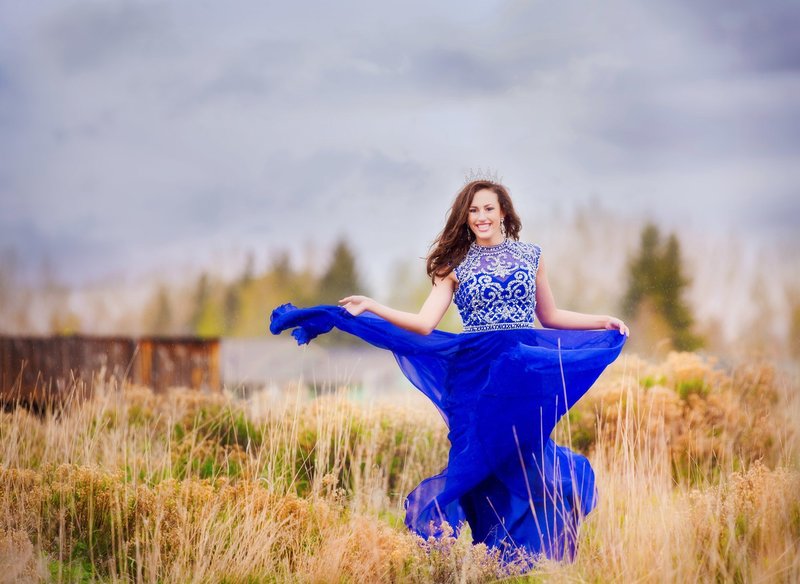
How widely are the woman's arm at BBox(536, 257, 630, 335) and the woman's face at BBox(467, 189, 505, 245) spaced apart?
288mm

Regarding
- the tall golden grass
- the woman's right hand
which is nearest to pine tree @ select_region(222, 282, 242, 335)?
the tall golden grass

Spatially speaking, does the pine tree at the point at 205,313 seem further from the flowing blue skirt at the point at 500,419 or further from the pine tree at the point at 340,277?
the flowing blue skirt at the point at 500,419

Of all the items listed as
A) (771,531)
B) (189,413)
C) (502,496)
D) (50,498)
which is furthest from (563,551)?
(189,413)

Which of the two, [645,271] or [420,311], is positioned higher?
[645,271]

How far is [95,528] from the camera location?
4.59m

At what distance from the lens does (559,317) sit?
4.35 m

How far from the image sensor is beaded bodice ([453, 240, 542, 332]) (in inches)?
162

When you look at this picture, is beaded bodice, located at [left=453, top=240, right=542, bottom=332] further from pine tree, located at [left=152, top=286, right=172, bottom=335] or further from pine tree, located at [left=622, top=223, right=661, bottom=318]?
pine tree, located at [left=622, top=223, right=661, bottom=318]

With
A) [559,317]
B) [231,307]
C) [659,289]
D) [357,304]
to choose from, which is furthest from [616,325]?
[231,307]

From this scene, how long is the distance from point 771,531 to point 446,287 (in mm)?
1926

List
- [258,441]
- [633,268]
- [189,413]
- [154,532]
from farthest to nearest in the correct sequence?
[633,268] → [189,413] → [258,441] → [154,532]

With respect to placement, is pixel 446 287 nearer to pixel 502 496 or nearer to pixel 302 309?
pixel 302 309

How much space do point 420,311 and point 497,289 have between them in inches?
15.1

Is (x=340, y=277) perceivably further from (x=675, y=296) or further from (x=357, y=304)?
(x=357, y=304)
